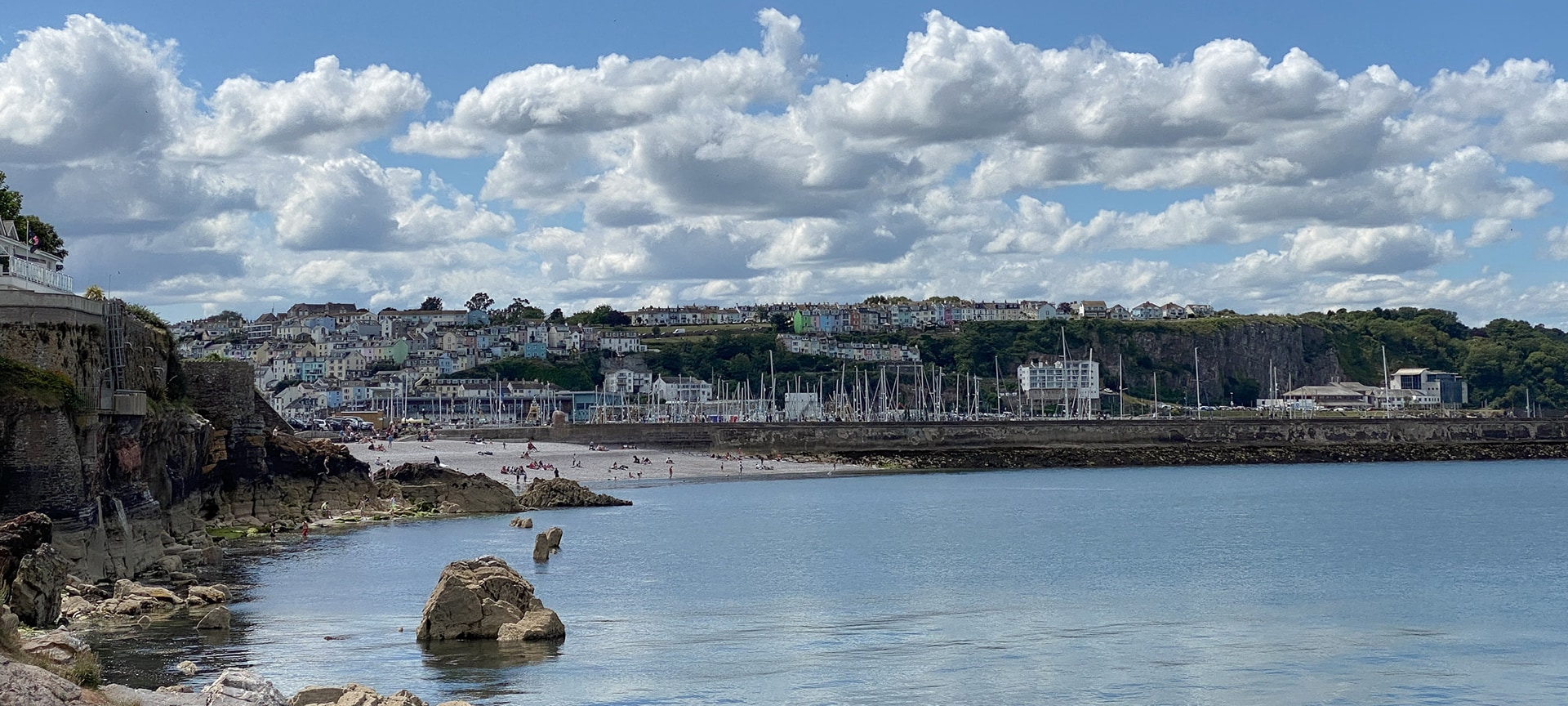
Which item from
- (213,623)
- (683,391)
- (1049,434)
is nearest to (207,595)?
(213,623)

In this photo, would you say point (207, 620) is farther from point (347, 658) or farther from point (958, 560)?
point (958, 560)

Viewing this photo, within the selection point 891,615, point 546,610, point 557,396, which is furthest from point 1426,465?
point 557,396

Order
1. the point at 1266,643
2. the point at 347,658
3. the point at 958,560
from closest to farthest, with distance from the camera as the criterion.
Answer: the point at 347,658
the point at 1266,643
the point at 958,560

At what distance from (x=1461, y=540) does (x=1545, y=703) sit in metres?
29.7

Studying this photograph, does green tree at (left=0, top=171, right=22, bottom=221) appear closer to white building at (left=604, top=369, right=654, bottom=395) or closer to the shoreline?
the shoreline

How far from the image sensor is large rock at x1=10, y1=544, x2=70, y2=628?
24.0 metres

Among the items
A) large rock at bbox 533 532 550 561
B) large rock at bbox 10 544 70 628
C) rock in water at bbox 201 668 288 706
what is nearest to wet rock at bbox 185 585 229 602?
large rock at bbox 10 544 70 628

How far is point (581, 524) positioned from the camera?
56031 mm

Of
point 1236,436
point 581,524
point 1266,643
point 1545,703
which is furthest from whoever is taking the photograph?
point 1236,436

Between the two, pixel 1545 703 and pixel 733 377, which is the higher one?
pixel 733 377

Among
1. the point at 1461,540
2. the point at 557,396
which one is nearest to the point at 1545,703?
the point at 1461,540

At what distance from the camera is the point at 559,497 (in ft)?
214

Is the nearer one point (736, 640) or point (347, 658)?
point (347, 658)

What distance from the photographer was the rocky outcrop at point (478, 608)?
26.1 metres
